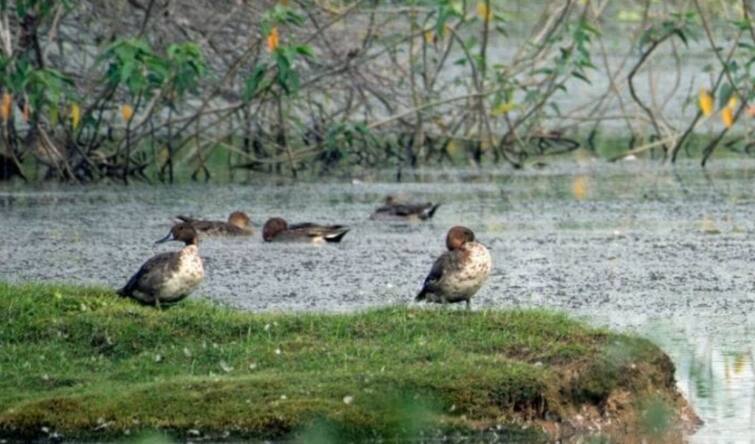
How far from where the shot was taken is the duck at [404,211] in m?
15.4

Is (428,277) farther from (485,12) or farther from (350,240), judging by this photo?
(485,12)

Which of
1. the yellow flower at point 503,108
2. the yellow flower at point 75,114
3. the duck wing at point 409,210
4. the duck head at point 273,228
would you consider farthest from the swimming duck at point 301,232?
the yellow flower at point 503,108

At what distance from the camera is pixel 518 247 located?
14125 mm

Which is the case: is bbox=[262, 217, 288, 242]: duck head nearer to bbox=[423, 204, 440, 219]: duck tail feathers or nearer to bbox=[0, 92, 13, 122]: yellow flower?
bbox=[423, 204, 440, 219]: duck tail feathers

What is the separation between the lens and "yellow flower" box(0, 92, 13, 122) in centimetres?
1692

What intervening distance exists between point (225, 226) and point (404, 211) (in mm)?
1506

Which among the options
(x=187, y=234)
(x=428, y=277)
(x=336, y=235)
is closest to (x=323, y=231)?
(x=336, y=235)

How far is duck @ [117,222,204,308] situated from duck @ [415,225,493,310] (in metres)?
1.14

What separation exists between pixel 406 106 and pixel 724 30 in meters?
10.4

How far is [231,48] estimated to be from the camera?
18891 mm

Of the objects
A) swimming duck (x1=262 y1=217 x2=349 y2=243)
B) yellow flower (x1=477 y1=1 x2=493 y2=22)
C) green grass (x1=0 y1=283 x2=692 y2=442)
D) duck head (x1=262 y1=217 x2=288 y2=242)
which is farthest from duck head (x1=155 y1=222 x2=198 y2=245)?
yellow flower (x1=477 y1=1 x2=493 y2=22)

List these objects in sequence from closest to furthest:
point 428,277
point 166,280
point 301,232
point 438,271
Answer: point 166,280 → point 438,271 → point 428,277 → point 301,232

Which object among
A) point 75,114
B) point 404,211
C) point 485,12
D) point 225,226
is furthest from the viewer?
point 485,12

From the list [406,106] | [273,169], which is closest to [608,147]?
[406,106]
